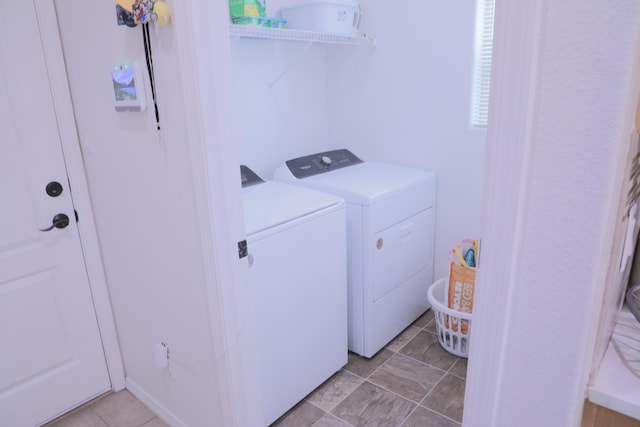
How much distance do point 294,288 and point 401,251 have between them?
783 millimetres

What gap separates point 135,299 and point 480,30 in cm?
214

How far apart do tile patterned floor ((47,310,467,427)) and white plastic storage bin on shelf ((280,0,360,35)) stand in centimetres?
180

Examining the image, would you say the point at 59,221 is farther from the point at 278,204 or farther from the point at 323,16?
the point at 323,16

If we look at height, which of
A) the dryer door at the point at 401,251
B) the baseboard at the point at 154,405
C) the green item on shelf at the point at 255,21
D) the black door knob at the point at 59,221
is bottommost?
the baseboard at the point at 154,405

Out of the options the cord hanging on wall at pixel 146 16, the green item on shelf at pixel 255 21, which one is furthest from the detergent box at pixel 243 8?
the cord hanging on wall at pixel 146 16

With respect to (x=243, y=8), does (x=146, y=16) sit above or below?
below

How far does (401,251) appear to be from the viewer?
239 cm

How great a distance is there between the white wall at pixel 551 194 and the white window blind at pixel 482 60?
1663 mm

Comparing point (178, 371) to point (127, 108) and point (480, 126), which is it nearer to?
point (127, 108)

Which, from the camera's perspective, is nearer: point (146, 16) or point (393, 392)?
point (146, 16)

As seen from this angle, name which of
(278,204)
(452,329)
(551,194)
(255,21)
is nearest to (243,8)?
(255,21)

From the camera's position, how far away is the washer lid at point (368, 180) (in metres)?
2.14

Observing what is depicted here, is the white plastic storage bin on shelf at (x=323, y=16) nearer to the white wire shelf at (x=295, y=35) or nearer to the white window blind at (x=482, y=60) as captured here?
the white wire shelf at (x=295, y=35)

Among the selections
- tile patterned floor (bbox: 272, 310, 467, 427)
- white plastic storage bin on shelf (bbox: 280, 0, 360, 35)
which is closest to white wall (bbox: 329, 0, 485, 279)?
white plastic storage bin on shelf (bbox: 280, 0, 360, 35)
